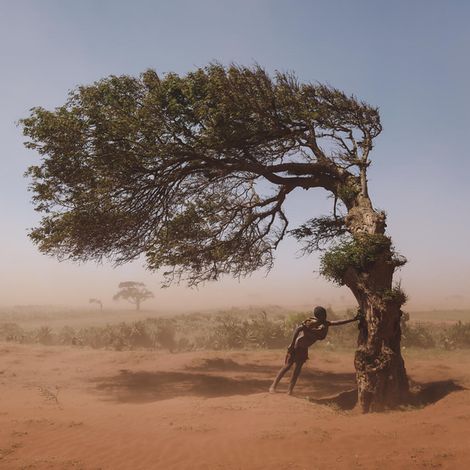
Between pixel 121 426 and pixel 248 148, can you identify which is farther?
pixel 248 148

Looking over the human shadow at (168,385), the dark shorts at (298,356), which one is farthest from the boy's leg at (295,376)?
the human shadow at (168,385)

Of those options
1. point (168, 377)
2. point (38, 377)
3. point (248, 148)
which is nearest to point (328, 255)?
point (248, 148)

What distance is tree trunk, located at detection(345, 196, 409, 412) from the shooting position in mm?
9000

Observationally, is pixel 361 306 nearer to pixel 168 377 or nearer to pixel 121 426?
pixel 121 426

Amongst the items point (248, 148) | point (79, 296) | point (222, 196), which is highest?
point (248, 148)

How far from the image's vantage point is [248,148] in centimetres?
1210

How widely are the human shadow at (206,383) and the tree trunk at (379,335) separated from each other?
Result: 109 inches

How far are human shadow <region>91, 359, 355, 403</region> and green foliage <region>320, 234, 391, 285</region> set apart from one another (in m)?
4.14

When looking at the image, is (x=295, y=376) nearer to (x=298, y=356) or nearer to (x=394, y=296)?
(x=298, y=356)

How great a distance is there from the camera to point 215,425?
7.58 m

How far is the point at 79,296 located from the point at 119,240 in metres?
164

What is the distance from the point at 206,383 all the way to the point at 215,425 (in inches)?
222

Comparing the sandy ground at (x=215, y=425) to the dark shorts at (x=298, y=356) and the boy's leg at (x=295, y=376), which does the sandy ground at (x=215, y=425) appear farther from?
the dark shorts at (x=298, y=356)

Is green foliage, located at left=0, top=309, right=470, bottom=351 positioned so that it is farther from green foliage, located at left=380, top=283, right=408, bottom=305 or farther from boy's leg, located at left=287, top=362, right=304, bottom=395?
green foliage, located at left=380, top=283, right=408, bottom=305
